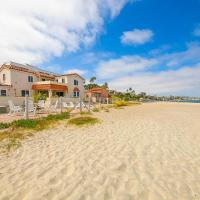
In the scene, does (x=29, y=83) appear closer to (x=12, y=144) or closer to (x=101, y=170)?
(x=12, y=144)

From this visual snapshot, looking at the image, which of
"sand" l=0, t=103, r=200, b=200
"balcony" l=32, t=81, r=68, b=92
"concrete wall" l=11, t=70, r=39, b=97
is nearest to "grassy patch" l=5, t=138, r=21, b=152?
"sand" l=0, t=103, r=200, b=200

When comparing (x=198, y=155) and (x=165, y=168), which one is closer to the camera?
(x=165, y=168)

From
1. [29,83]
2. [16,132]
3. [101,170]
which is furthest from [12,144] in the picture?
[29,83]

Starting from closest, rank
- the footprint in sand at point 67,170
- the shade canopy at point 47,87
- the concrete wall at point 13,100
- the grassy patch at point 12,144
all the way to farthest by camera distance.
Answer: the footprint in sand at point 67,170
the grassy patch at point 12,144
the concrete wall at point 13,100
the shade canopy at point 47,87

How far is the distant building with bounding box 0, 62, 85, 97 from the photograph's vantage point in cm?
2723

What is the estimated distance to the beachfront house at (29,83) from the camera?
2719 centimetres

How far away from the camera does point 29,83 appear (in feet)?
99.1

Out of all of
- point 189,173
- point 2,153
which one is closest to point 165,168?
point 189,173

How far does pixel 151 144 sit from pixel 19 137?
4.93 m

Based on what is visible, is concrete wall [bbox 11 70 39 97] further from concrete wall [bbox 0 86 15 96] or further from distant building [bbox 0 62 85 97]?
concrete wall [bbox 0 86 15 96]

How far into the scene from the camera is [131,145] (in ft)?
19.4

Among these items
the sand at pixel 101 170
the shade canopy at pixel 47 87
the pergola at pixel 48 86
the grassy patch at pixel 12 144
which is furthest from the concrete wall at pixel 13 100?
the sand at pixel 101 170

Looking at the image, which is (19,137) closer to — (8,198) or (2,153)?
(2,153)

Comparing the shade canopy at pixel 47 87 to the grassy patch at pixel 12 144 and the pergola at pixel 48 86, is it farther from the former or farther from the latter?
the grassy patch at pixel 12 144
